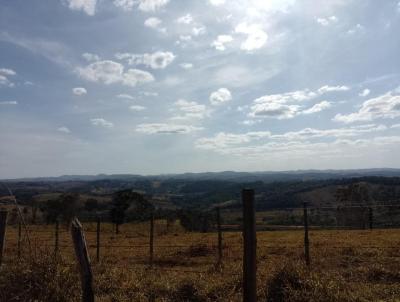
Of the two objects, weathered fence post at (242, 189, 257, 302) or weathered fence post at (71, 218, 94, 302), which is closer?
weathered fence post at (242, 189, 257, 302)

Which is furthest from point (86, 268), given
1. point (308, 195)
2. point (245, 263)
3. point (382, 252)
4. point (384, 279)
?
point (308, 195)

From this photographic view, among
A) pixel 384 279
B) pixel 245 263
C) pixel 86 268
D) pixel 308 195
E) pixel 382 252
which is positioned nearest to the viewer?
pixel 245 263

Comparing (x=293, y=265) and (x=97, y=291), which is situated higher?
(x=293, y=265)

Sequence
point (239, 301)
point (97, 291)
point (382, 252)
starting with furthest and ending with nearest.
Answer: point (382, 252) < point (97, 291) < point (239, 301)

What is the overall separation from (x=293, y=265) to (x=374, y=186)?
11352cm

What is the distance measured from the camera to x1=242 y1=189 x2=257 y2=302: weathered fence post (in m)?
6.66

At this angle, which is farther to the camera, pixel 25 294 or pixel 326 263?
pixel 326 263

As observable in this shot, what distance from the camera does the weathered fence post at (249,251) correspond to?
666 centimetres

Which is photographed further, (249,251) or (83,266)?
(83,266)

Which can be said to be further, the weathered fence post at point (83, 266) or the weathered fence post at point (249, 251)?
the weathered fence post at point (83, 266)

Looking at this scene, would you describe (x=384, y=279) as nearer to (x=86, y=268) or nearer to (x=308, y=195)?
(x=86, y=268)

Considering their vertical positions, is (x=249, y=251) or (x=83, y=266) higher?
(x=249, y=251)

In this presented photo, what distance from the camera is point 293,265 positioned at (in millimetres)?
8570

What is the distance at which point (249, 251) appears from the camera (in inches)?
265
